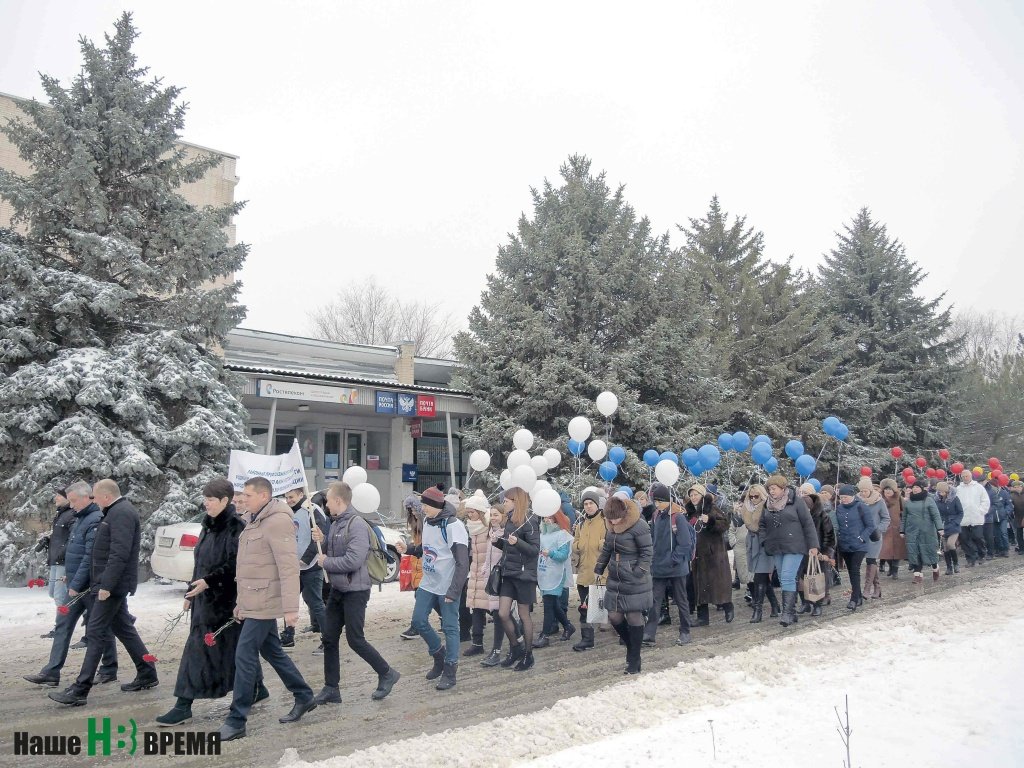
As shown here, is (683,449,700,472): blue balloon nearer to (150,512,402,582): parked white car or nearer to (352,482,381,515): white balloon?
(150,512,402,582): parked white car

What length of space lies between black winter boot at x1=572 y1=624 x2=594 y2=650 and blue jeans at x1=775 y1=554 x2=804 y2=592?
2715 millimetres

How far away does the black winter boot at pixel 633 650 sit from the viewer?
745 centimetres

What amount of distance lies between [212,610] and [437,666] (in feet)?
7.87

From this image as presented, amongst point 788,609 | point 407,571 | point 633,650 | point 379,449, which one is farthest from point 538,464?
point 379,449

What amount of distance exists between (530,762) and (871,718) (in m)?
2.68

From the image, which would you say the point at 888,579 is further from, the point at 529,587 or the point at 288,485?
the point at 288,485

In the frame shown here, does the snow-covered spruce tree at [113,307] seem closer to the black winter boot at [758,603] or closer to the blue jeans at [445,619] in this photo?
the blue jeans at [445,619]

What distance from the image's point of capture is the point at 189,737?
222 inches

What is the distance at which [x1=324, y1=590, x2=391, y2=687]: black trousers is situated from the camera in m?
6.43

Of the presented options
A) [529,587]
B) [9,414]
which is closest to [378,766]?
[529,587]

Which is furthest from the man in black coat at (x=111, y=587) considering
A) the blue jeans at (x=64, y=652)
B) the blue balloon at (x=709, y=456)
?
the blue balloon at (x=709, y=456)

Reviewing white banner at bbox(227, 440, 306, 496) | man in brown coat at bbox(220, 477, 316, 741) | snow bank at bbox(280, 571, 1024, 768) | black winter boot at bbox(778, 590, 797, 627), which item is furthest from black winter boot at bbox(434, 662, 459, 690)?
black winter boot at bbox(778, 590, 797, 627)

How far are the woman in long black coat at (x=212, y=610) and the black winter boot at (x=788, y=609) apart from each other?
6.82m

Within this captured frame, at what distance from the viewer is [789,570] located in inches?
391
